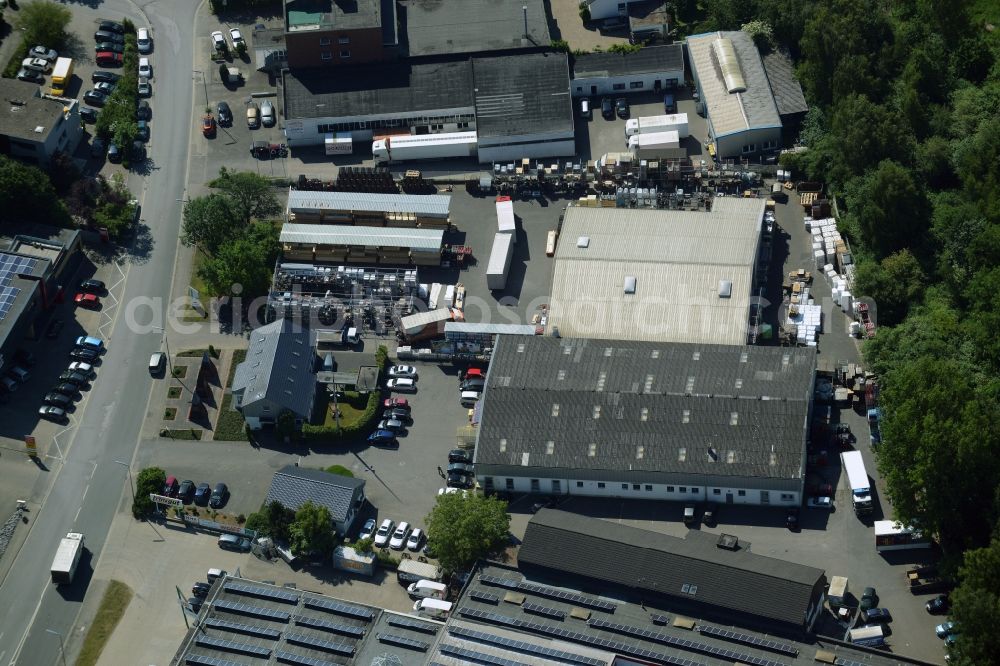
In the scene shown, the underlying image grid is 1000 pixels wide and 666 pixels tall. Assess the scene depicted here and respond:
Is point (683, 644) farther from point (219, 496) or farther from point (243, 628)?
point (219, 496)

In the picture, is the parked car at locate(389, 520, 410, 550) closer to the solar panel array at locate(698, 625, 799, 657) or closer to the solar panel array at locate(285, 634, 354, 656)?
the solar panel array at locate(285, 634, 354, 656)

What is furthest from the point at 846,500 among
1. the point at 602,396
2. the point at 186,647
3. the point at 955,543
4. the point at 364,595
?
the point at 186,647

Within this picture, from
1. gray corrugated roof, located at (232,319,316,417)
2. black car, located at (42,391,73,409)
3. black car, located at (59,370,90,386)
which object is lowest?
black car, located at (42,391,73,409)

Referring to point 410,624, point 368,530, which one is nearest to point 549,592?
point 410,624

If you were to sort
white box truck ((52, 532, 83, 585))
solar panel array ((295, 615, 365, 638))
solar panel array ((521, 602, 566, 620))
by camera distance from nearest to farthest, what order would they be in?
solar panel array ((521, 602, 566, 620))
solar panel array ((295, 615, 365, 638))
white box truck ((52, 532, 83, 585))

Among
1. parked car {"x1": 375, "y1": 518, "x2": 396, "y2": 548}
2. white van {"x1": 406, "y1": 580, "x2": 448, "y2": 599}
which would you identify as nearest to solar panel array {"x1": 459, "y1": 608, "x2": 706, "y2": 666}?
white van {"x1": 406, "y1": 580, "x2": 448, "y2": 599}

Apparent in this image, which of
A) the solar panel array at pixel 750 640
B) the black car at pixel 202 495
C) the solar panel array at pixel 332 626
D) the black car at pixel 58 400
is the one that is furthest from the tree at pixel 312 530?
the solar panel array at pixel 750 640

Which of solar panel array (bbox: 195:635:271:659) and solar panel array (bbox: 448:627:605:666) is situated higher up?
solar panel array (bbox: 448:627:605:666)
